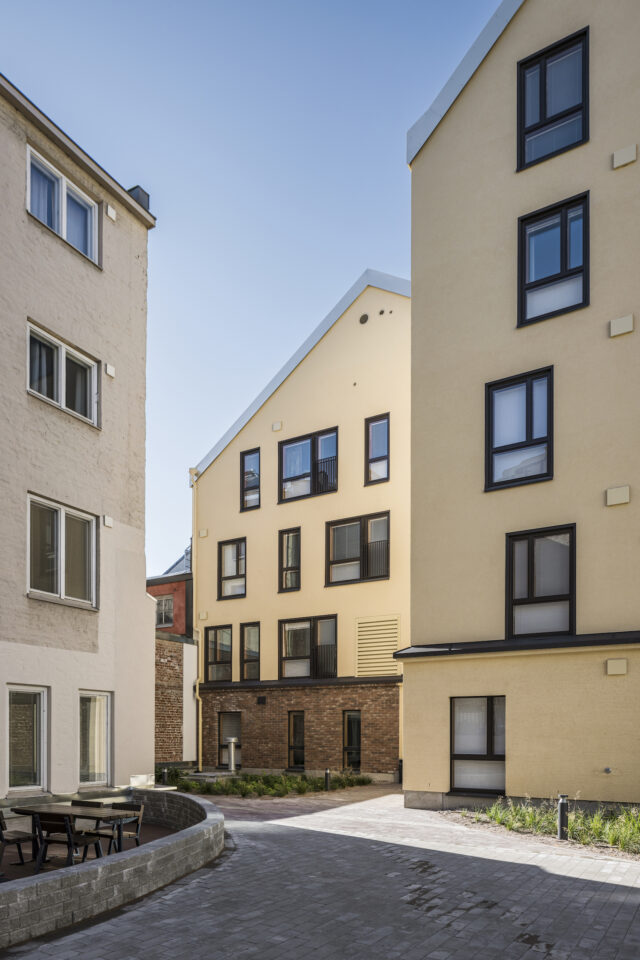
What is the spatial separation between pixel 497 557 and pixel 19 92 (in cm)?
1108

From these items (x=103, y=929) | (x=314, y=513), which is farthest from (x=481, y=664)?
(x=314, y=513)

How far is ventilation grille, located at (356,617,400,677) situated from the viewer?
923 inches

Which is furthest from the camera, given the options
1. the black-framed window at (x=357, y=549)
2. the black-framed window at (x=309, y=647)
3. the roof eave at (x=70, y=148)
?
the black-framed window at (x=309, y=647)

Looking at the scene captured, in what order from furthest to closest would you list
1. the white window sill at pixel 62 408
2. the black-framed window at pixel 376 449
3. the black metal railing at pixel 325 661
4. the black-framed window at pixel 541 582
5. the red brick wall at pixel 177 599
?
the red brick wall at pixel 177 599, the black metal railing at pixel 325 661, the black-framed window at pixel 376 449, the black-framed window at pixel 541 582, the white window sill at pixel 62 408

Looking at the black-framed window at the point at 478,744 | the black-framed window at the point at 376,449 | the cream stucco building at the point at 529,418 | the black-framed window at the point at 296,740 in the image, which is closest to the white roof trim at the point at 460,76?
the cream stucco building at the point at 529,418

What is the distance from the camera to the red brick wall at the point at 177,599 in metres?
31.8

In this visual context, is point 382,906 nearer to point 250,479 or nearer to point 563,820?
point 563,820

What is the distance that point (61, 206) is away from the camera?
1373cm

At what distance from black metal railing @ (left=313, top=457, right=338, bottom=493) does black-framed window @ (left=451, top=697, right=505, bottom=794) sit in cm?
1086

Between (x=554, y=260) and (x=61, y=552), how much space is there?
10.3 metres

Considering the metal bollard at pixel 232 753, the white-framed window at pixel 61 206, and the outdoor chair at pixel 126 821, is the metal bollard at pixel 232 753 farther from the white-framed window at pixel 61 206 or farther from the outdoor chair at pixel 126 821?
the white-framed window at pixel 61 206

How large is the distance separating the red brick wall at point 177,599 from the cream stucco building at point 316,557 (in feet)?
9.59

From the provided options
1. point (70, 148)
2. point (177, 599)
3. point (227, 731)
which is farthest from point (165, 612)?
point (70, 148)

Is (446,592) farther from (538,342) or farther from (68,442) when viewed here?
(68,442)
